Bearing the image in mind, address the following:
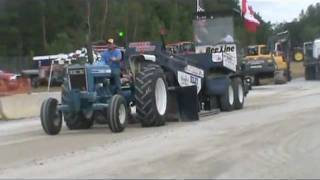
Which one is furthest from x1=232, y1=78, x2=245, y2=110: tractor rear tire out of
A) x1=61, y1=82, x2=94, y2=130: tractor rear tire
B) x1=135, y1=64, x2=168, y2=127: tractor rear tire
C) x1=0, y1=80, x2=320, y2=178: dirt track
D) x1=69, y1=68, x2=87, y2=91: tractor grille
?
x1=69, y1=68, x2=87, y2=91: tractor grille

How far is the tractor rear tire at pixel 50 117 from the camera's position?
16688 millimetres

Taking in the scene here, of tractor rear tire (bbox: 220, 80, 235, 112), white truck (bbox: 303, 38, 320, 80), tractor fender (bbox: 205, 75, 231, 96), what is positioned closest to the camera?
tractor fender (bbox: 205, 75, 231, 96)

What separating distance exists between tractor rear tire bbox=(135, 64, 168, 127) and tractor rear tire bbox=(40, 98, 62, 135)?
1.92 m

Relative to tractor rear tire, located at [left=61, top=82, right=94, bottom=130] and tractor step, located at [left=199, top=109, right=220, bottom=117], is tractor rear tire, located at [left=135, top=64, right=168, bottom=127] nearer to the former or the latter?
tractor rear tire, located at [left=61, top=82, right=94, bottom=130]

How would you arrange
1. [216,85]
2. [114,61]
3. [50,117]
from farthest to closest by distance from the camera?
[216,85] → [114,61] → [50,117]

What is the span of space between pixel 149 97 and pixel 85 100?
1.54m

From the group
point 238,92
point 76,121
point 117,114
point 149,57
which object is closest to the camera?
point 117,114

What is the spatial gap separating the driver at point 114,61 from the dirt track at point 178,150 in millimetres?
1178

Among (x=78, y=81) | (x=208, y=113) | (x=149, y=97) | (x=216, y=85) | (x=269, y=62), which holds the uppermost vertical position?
(x=78, y=81)

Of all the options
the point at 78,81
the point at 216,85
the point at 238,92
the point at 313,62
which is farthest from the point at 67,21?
the point at 78,81

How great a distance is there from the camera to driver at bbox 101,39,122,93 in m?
17.6

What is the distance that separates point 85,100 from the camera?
16859mm

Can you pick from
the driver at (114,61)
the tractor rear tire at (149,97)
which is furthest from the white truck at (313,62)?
the driver at (114,61)

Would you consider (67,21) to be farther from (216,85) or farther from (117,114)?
(117,114)
